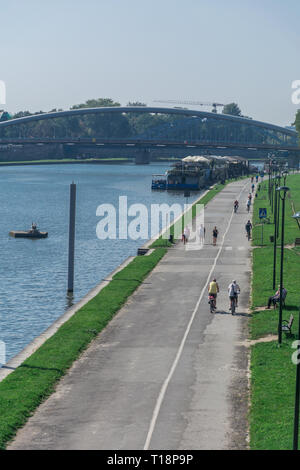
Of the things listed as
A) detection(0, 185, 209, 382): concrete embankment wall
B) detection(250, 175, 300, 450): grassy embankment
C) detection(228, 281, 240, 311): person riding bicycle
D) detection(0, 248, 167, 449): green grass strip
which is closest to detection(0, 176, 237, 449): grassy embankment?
detection(0, 248, 167, 449): green grass strip

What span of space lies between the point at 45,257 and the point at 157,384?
41.8 meters

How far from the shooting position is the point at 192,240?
7138cm

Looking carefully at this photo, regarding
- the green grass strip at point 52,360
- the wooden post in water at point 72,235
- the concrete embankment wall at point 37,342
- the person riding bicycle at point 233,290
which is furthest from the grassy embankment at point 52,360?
the person riding bicycle at point 233,290

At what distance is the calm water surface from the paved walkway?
5385 millimetres

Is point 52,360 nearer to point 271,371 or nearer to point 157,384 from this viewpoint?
point 157,384

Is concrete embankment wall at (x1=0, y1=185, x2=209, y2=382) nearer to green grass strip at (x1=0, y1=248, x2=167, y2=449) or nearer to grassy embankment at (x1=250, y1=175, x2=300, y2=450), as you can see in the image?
green grass strip at (x1=0, y1=248, x2=167, y2=449)

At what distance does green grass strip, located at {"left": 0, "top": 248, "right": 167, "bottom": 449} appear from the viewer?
1029 inches

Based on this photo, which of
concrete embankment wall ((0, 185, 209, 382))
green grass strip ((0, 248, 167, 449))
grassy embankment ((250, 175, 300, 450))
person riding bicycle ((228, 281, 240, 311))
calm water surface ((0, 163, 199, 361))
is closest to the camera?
grassy embankment ((250, 175, 300, 450))

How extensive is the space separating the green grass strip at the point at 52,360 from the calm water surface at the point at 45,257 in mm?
2751

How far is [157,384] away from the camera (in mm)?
29016

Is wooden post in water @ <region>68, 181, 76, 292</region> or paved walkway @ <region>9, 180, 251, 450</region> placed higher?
wooden post in water @ <region>68, 181, 76, 292</region>
